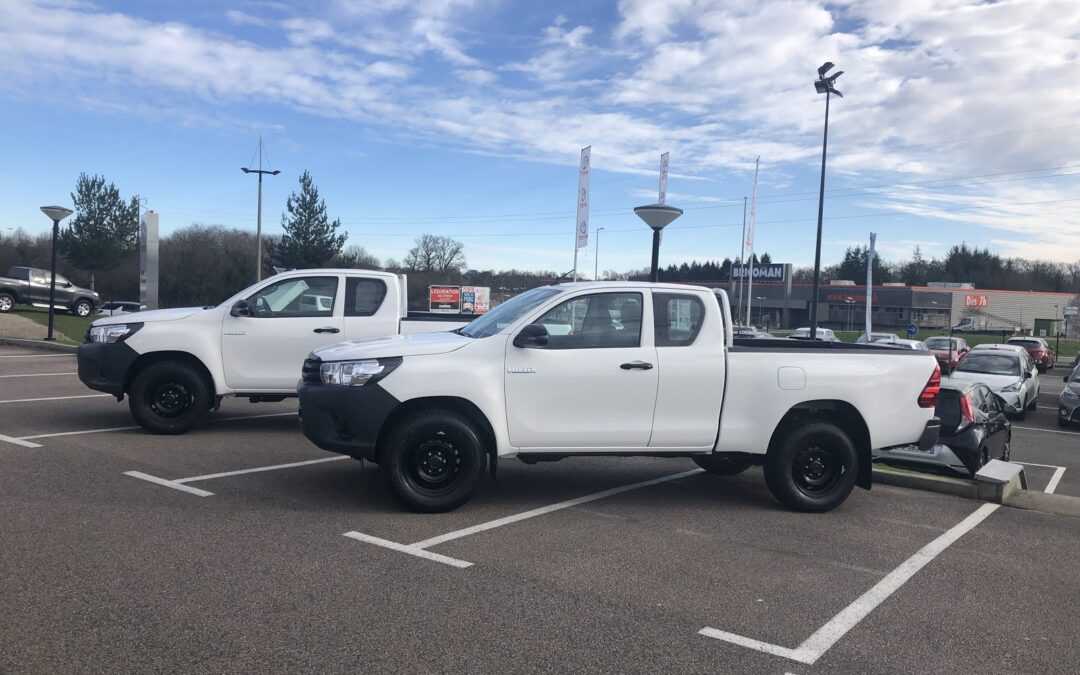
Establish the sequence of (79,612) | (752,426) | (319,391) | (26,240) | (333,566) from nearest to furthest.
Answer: (79,612) → (333,566) → (319,391) → (752,426) → (26,240)

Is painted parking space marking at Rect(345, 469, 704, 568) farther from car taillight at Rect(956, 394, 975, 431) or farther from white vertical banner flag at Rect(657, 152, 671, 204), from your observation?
white vertical banner flag at Rect(657, 152, 671, 204)

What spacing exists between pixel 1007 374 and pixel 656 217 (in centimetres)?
1259

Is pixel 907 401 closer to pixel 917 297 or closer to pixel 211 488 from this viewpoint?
pixel 211 488

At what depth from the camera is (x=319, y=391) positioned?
646 centimetres

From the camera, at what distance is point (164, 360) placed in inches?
373

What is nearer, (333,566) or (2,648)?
(2,648)

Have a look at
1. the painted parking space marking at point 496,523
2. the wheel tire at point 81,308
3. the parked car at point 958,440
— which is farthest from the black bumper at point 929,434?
the wheel tire at point 81,308

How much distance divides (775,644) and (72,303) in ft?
120

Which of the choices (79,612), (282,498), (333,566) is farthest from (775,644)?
(282,498)

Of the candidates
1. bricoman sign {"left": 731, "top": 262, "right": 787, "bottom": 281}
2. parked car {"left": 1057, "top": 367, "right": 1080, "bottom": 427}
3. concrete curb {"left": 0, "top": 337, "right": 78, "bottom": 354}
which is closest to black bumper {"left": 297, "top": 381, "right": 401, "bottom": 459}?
parked car {"left": 1057, "top": 367, "right": 1080, "bottom": 427}

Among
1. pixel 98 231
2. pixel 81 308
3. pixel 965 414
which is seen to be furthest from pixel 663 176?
pixel 98 231

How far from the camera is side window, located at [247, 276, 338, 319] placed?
32.3 feet

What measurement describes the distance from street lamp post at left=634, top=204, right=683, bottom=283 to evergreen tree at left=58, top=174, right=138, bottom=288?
53163mm

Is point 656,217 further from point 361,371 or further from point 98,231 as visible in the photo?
point 98,231
